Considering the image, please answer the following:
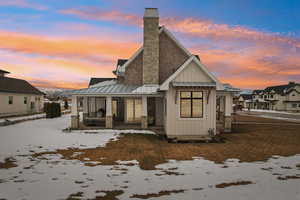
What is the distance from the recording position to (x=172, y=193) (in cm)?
455

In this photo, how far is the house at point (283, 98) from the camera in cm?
5338

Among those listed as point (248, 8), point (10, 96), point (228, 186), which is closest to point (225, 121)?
point (228, 186)

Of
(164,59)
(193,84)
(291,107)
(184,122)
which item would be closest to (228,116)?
(184,122)

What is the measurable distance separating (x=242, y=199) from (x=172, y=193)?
1.72m

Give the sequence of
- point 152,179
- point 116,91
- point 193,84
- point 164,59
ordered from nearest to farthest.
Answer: point 152,179, point 193,84, point 116,91, point 164,59

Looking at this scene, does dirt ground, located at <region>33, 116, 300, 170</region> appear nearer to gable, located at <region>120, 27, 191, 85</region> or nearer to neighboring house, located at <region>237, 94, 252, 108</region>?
gable, located at <region>120, 27, 191, 85</region>

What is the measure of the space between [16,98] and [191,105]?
29976 mm

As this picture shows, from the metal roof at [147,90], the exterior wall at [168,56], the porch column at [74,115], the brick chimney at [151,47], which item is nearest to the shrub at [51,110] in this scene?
the porch column at [74,115]

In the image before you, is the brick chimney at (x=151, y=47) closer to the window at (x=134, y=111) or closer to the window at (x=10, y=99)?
the window at (x=134, y=111)

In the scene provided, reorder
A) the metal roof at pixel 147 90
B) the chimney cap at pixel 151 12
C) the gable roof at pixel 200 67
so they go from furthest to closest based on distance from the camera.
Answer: the chimney cap at pixel 151 12 → the metal roof at pixel 147 90 → the gable roof at pixel 200 67

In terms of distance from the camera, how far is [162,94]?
1422 cm

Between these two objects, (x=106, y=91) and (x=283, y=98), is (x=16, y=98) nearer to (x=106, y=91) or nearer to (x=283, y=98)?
(x=106, y=91)

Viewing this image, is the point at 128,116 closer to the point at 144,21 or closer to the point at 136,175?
the point at 144,21

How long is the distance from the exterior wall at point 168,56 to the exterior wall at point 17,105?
2476 cm
